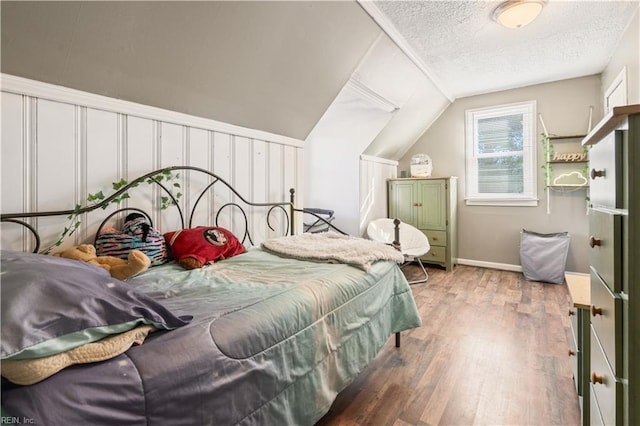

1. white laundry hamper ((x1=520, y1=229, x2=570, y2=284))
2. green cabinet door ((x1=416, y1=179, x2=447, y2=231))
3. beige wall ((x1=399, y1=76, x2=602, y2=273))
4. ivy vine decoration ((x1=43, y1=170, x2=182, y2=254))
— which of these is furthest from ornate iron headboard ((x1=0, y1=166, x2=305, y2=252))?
white laundry hamper ((x1=520, y1=229, x2=570, y2=284))

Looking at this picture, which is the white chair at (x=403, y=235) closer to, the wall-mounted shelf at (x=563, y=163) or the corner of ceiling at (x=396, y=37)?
the wall-mounted shelf at (x=563, y=163)

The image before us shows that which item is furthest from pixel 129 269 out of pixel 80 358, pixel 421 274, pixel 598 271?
pixel 421 274

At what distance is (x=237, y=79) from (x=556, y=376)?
8.24 feet

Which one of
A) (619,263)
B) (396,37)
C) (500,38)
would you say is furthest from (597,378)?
(500,38)

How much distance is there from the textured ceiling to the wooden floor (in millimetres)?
2301

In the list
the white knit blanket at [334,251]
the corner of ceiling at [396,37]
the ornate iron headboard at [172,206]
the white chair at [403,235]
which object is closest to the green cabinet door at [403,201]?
the white chair at [403,235]

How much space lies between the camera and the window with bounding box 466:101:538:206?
12.8 feet

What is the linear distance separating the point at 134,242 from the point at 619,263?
1.77 meters

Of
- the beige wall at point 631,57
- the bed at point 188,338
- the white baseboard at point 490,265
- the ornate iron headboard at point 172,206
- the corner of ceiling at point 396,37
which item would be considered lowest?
the white baseboard at point 490,265

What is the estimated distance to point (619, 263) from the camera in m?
0.76

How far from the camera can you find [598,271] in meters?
0.96

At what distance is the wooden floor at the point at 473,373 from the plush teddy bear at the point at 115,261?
1.02 metres

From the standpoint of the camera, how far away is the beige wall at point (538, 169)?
3609 mm

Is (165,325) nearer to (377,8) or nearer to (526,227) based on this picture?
(377,8)
